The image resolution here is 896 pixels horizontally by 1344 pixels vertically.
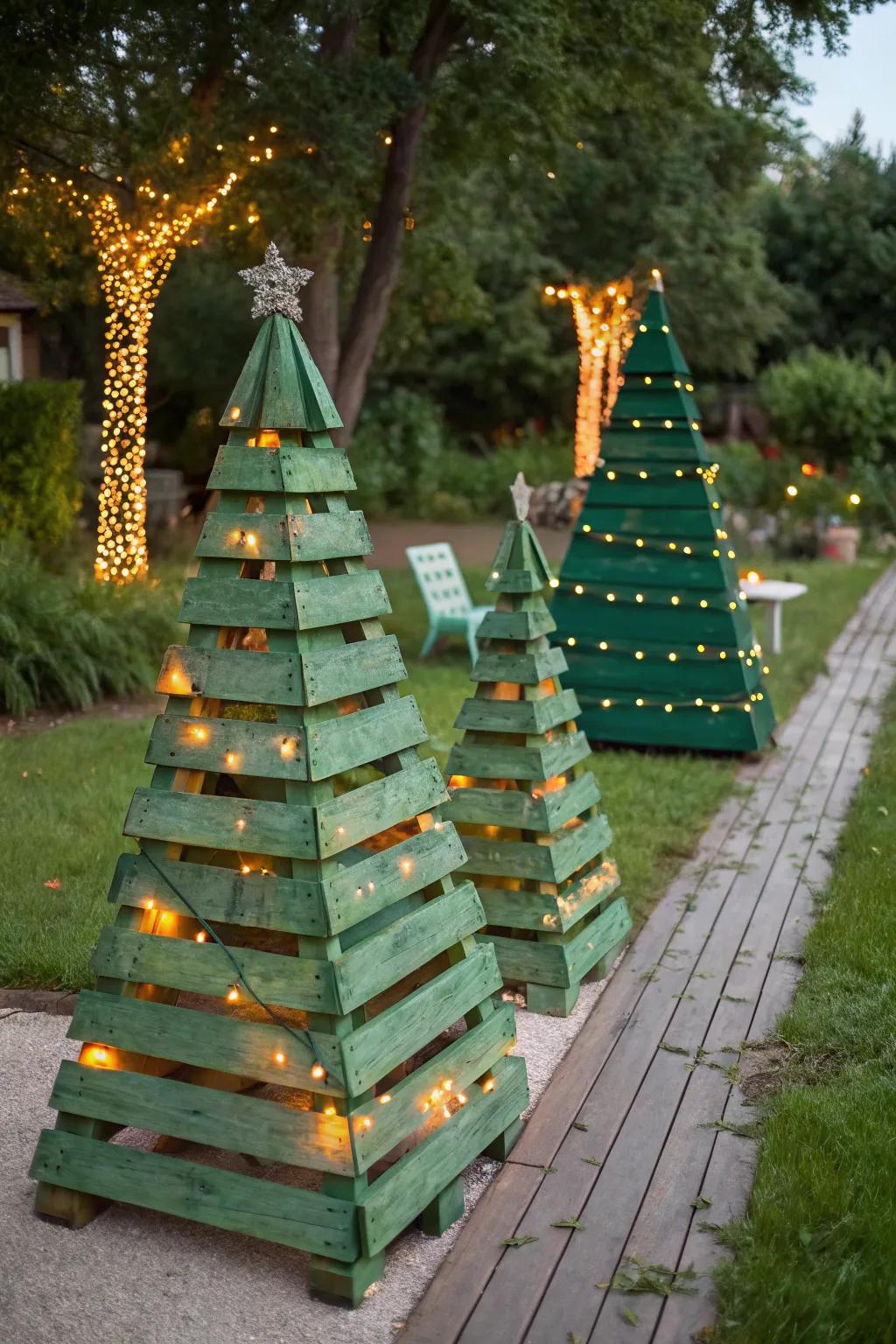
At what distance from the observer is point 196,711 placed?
3.13 m

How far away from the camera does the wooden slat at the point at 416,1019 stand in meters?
2.93

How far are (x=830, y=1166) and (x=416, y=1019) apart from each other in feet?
3.62

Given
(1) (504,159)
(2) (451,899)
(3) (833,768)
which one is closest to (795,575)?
(1) (504,159)

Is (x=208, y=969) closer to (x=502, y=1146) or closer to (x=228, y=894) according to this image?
(x=228, y=894)

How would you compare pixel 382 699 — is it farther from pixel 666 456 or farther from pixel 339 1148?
pixel 666 456

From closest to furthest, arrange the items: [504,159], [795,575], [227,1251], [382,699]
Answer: [227,1251] → [382,699] → [504,159] → [795,575]

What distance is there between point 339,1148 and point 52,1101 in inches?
30.4

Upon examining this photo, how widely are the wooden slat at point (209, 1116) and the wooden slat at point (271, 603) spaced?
1.07 meters

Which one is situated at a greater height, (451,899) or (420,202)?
(420,202)

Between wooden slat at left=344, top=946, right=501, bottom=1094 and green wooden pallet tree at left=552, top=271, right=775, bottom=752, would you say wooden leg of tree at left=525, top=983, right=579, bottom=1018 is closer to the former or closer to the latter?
wooden slat at left=344, top=946, right=501, bottom=1094

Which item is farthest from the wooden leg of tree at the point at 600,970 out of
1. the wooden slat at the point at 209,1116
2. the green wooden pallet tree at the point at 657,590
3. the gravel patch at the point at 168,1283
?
the green wooden pallet tree at the point at 657,590

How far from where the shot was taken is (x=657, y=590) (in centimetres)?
762

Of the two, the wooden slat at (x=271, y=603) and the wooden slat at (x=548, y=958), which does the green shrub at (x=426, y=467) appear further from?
the wooden slat at (x=271, y=603)

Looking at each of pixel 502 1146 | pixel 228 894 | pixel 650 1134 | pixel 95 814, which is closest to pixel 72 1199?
pixel 228 894
